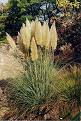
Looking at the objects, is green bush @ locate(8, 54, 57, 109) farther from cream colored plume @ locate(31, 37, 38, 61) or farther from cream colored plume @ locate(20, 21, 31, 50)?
cream colored plume @ locate(20, 21, 31, 50)

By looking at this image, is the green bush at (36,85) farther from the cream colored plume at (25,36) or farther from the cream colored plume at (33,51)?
the cream colored plume at (25,36)

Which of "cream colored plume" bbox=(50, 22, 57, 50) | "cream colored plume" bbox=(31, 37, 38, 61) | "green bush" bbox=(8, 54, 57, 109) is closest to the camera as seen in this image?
"cream colored plume" bbox=(31, 37, 38, 61)

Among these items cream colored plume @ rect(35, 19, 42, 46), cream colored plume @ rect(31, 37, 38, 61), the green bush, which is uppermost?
cream colored plume @ rect(35, 19, 42, 46)

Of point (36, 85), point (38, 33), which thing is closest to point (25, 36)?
point (38, 33)

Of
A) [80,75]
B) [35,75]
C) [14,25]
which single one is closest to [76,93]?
[80,75]

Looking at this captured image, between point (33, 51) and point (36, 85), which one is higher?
point (33, 51)

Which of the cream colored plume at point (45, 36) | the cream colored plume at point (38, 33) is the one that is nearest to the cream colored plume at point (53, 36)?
the cream colored plume at point (45, 36)

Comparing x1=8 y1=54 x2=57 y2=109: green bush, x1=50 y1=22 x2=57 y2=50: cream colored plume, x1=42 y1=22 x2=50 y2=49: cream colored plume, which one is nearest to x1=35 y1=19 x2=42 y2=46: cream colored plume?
x1=42 y1=22 x2=50 y2=49: cream colored plume

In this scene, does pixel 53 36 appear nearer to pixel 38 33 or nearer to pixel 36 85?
pixel 38 33

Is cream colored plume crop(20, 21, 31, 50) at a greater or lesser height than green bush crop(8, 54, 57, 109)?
greater

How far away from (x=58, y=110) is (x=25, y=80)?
2.42 ft

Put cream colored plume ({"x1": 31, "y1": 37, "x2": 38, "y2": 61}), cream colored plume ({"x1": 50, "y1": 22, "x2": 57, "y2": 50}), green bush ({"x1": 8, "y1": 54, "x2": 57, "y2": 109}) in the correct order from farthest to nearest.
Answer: green bush ({"x1": 8, "y1": 54, "x2": 57, "y2": 109}) < cream colored plume ({"x1": 50, "y1": 22, "x2": 57, "y2": 50}) < cream colored plume ({"x1": 31, "y1": 37, "x2": 38, "y2": 61})

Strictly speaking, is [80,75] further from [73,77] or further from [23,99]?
[23,99]

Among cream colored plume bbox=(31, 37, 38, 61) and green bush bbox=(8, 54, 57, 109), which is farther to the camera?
green bush bbox=(8, 54, 57, 109)
